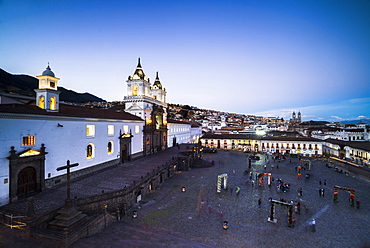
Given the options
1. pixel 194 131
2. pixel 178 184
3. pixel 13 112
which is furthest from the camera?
pixel 194 131

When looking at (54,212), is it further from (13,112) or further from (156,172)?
(156,172)

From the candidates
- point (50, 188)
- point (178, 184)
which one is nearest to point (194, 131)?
point (178, 184)

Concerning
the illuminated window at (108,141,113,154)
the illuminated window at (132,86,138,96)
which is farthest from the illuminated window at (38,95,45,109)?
the illuminated window at (132,86,138,96)

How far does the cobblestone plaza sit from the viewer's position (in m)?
12.9

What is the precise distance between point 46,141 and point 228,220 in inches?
727

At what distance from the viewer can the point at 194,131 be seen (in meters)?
71.9

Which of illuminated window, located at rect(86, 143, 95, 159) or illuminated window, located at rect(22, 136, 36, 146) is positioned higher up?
illuminated window, located at rect(22, 136, 36, 146)

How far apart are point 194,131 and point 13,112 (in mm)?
59862

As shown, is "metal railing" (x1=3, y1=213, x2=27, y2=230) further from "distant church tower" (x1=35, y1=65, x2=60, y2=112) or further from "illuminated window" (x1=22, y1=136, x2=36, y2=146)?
"distant church tower" (x1=35, y1=65, x2=60, y2=112)

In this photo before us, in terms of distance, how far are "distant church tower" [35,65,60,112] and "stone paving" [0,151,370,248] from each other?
8.66m

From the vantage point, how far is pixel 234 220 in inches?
641

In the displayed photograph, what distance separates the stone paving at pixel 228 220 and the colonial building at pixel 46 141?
320cm

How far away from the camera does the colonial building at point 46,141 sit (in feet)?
48.3

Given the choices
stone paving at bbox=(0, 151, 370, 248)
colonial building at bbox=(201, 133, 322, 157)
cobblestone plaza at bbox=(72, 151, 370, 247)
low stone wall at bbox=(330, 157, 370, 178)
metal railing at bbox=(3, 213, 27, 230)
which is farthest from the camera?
colonial building at bbox=(201, 133, 322, 157)
